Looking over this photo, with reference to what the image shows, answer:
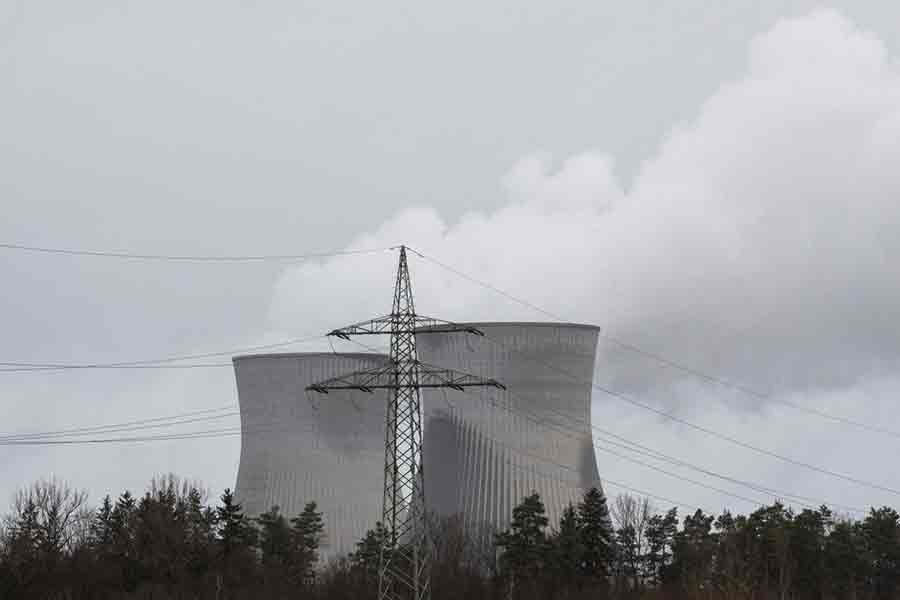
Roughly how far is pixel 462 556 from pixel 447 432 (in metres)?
4.01

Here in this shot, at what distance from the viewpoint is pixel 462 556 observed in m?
41.6

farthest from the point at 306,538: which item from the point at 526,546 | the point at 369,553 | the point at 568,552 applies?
the point at 568,552

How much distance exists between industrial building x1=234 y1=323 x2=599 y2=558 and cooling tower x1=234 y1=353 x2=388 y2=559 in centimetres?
3

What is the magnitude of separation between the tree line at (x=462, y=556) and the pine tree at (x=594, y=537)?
33 mm

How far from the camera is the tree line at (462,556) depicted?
114 feet

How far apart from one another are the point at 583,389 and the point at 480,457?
292 centimetres

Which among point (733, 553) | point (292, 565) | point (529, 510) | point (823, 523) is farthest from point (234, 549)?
point (823, 523)

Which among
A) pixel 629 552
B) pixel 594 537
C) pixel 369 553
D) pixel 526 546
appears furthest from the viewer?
pixel 629 552

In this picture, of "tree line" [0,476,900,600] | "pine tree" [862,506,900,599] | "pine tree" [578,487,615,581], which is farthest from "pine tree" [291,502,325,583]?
"pine tree" [862,506,900,599]

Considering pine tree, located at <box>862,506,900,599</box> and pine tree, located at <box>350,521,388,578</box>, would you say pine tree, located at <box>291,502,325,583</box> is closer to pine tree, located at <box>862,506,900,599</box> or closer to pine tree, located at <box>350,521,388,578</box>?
pine tree, located at <box>350,521,388,578</box>

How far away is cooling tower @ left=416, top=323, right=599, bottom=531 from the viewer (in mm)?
37594

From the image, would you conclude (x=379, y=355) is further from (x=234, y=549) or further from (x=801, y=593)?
(x=801, y=593)

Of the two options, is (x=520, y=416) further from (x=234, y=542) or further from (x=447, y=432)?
(x=234, y=542)

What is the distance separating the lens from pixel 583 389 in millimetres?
38344
